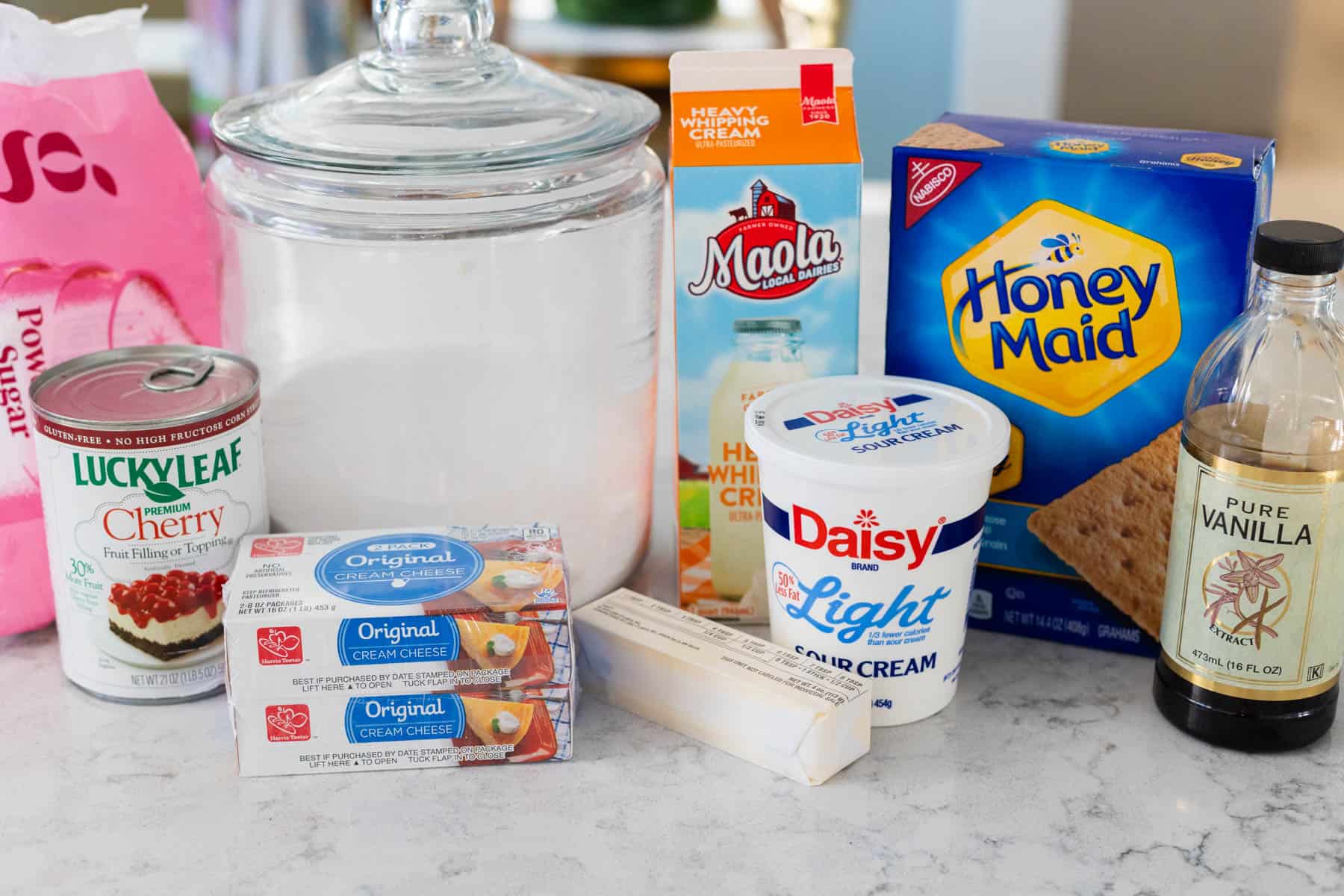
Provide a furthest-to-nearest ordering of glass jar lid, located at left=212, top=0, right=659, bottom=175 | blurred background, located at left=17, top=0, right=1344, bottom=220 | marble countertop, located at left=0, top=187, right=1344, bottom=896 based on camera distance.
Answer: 1. blurred background, located at left=17, top=0, right=1344, bottom=220
2. glass jar lid, located at left=212, top=0, right=659, bottom=175
3. marble countertop, located at left=0, top=187, right=1344, bottom=896

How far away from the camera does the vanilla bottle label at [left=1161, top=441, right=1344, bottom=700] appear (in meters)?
0.73

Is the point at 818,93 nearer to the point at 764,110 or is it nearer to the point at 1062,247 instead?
the point at 764,110

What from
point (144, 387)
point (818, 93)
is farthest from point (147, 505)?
point (818, 93)

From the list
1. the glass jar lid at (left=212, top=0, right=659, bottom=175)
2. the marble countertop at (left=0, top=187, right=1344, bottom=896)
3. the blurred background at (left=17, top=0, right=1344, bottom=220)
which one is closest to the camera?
the marble countertop at (left=0, top=187, right=1344, bottom=896)

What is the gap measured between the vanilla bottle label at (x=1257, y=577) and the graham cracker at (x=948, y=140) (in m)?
0.24

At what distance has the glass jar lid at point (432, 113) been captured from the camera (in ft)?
2.66

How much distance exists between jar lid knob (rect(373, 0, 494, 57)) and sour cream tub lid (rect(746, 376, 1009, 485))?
0.30 metres

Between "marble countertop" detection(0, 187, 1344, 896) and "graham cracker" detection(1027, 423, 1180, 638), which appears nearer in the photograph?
"marble countertop" detection(0, 187, 1344, 896)

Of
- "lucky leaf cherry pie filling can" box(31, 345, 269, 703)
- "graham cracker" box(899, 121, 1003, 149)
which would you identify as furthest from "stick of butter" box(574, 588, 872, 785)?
"graham cracker" box(899, 121, 1003, 149)

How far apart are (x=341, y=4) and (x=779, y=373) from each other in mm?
2049

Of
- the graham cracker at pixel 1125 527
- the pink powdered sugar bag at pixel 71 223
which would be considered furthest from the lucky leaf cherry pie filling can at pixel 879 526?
the pink powdered sugar bag at pixel 71 223

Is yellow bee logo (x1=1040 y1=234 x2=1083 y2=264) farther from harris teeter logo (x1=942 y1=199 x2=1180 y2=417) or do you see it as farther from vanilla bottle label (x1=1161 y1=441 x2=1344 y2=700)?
vanilla bottle label (x1=1161 y1=441 x2=1344 y2=700)

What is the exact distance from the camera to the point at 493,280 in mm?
829

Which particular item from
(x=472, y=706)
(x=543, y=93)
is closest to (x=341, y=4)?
(x=543, y=93)
